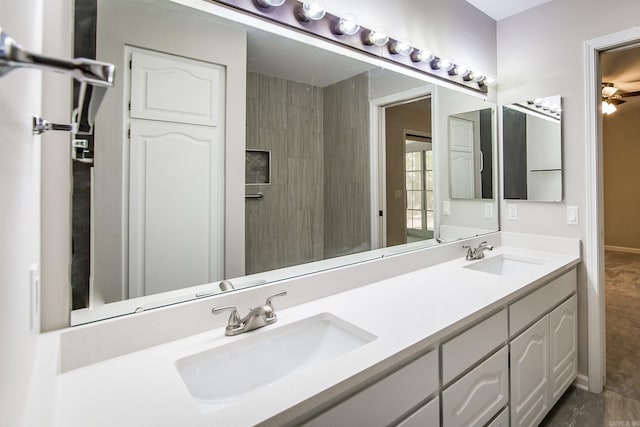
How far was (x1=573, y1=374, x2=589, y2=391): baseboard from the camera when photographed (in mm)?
2035

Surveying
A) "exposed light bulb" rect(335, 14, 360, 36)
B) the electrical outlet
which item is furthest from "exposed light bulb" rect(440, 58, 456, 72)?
the electrical outlet

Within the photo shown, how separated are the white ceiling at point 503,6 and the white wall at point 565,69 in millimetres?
46

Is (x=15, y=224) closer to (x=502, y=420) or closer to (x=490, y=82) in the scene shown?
(x=502, y=420)

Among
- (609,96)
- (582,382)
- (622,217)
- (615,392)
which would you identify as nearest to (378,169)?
(582,382)

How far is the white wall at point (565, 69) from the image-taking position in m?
1.97

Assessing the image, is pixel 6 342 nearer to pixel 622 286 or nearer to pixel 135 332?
pixel 135 332

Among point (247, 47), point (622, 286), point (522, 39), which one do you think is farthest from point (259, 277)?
point (622, 286)

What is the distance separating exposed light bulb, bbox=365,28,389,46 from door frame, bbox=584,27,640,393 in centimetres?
130

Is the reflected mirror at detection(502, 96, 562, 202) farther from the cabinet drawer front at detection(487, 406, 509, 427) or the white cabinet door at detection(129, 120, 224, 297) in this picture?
the white cabinet door at detection(129, 120, 224, 297)

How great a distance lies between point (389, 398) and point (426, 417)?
0.69ft

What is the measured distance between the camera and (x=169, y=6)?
41.8 inches

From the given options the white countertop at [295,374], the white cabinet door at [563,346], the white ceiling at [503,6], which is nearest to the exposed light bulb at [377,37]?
the white ceiling at [503,6]

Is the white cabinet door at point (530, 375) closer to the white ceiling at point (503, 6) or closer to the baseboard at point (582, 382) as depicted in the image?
the baseboard at point (582, 382)

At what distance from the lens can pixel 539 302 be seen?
1.63 metres
